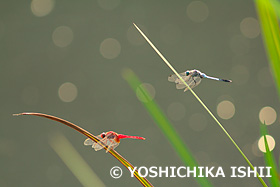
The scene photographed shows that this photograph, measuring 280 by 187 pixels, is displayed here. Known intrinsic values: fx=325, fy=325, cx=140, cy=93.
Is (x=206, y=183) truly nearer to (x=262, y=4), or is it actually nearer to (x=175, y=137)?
(x=175, y=137)

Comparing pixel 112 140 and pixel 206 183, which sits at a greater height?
pixel 112 140

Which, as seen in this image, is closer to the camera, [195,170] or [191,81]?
[195,170]

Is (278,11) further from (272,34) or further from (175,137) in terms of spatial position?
(175,137)

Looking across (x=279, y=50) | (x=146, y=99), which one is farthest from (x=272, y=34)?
(x=146, y=99)

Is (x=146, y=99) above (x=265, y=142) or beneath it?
above

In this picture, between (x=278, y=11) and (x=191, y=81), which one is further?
(x=191, y=81)

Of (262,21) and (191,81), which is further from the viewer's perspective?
(191,81)

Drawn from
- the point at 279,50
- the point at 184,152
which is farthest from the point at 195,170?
the point at 279,50

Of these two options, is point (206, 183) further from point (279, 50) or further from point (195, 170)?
point (279, 50)
